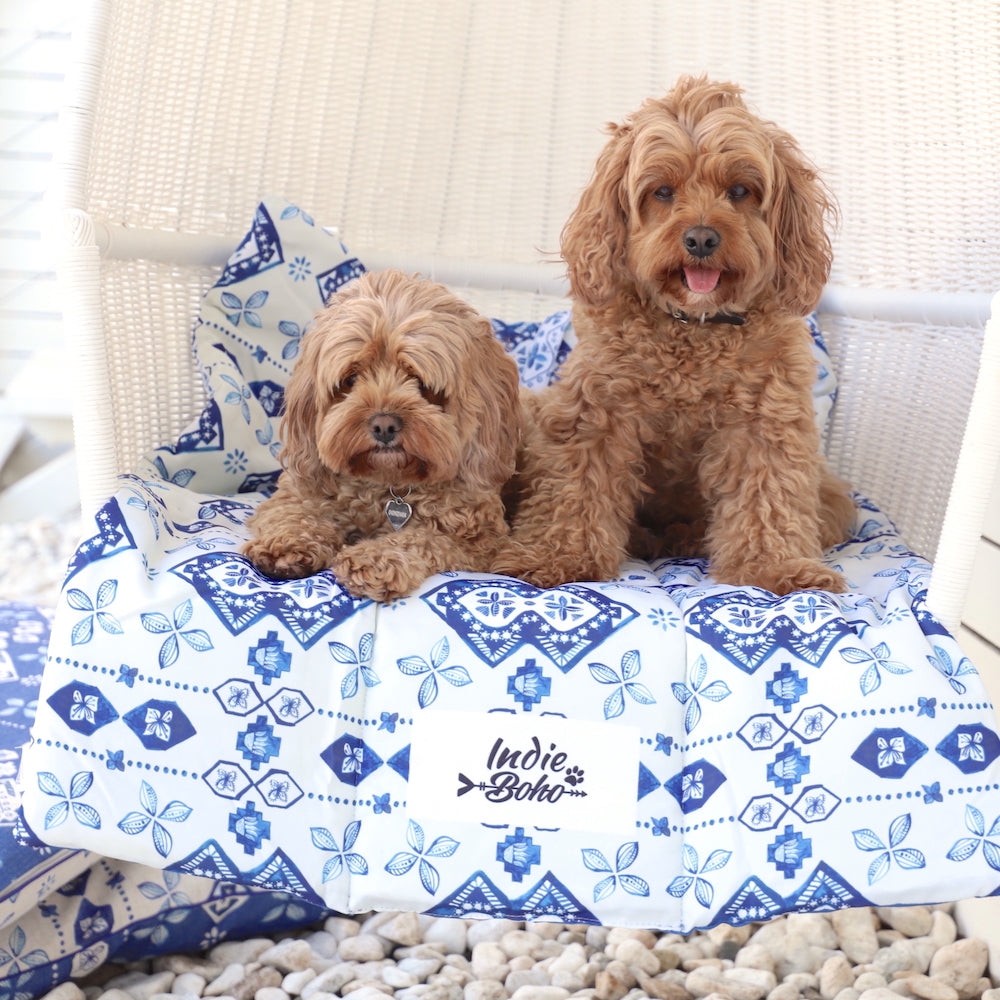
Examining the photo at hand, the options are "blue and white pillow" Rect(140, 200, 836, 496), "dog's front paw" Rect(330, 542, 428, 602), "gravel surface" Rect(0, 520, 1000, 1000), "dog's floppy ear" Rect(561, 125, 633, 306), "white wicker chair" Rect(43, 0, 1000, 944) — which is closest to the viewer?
"dog's front paw" Rect(330, 542, 428, 602)

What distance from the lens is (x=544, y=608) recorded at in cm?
167

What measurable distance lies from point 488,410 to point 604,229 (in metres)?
0.37

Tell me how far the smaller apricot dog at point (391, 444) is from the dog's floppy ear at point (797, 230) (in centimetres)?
51

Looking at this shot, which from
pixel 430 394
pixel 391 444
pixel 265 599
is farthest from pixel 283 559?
pixel 430 394

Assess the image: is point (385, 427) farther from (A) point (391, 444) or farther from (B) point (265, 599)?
(B) point (265, 599)

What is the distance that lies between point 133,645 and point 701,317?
1.08 metres

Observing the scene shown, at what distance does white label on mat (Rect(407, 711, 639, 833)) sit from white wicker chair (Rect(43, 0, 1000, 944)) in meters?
0.91

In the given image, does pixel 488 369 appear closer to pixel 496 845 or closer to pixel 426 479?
pixel 426 479

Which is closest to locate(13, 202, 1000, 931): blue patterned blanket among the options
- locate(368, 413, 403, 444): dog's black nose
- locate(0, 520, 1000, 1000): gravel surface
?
locate(368, 413, 403, 444): dog's black nose

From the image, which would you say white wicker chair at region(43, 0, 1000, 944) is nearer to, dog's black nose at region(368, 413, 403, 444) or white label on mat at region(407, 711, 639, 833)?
dog's black nose at region(368, 413, 403, 444)

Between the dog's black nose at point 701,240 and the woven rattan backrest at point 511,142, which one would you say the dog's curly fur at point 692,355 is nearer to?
the dog's black nose at point 701,240

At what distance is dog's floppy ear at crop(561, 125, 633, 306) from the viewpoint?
75.7 inches

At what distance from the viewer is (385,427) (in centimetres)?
177

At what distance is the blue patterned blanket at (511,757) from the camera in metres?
1.56
